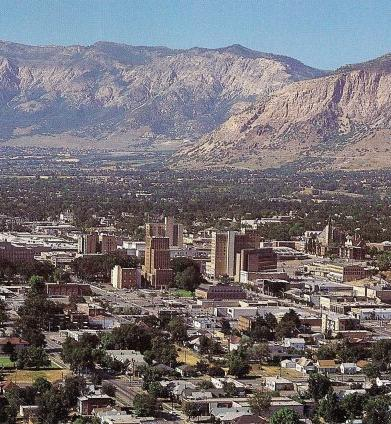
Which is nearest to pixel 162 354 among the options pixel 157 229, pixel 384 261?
pixel 384 261

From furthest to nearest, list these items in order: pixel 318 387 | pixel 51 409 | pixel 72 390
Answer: pixel 318 387 → pixel 72 390 → pixel 51 409

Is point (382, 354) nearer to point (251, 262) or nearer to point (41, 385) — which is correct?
point (41, 385)

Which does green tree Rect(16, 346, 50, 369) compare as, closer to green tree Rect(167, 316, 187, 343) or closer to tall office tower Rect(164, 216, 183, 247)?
green tree Rect(167, 316, 187, 343)

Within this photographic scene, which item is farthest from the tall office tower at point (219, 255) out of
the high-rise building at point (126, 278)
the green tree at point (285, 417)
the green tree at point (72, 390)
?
the green tree at point (285, 417)

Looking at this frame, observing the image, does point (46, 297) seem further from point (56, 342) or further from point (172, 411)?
point (172, 411)

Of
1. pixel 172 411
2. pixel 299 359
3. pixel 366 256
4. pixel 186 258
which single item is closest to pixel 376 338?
pixel 299 359

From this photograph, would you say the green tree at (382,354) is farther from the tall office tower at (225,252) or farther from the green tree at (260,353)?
the tall office tower at (225,252)

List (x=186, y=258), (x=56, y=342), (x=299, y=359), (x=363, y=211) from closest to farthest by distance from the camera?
1. (x=299, y=359)
2. (x=56, y=342)
3. (x=186, y=258)
4. (x=363, y=211)
